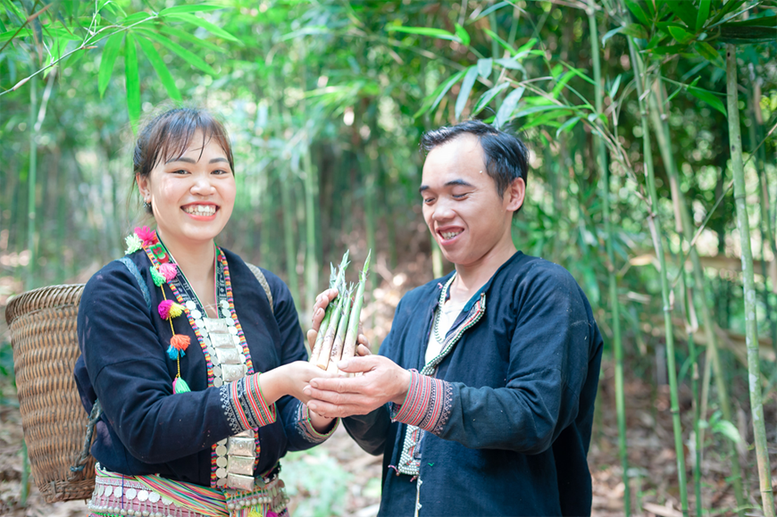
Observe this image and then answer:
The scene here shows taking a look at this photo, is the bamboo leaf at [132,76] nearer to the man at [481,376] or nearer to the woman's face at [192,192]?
the woman's face at [192,192]

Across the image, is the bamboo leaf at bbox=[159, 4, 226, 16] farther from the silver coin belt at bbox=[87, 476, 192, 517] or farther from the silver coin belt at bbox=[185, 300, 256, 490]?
the silver coin belt at bbox=[87, 476, 192, 517]

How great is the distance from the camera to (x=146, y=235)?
5.14ft

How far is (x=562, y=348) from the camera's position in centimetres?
134

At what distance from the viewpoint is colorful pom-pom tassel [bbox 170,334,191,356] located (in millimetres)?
1418

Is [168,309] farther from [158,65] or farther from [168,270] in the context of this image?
[158,65]

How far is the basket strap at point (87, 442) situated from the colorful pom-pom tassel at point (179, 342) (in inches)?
9.4

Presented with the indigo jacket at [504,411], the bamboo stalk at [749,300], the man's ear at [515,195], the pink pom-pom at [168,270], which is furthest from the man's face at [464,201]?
the pink pom-pom at [168,270]

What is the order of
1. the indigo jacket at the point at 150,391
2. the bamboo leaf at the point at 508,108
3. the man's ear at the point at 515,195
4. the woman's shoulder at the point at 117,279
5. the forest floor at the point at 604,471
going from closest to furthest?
the indigo jacket at the point at 150,391 → the woman's shoulder at the point at 117,279 → the man's ear at the point at 515,195 → the bamboo leaf at the point at 508,108 → the forest floor at the point at 604,471

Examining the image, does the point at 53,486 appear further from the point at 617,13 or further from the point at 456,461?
the point at 617,13

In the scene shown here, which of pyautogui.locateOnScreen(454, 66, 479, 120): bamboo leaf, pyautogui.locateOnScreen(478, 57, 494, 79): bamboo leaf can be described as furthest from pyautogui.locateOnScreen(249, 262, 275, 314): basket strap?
pyautogui.locateOnScreen(478, 57, 494, 79): bamboo leaf

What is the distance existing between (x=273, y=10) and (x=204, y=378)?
3.26 metres

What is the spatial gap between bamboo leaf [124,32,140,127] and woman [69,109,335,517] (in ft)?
0.94

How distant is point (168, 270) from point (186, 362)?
0.86 ft

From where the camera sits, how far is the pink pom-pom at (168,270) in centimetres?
150
